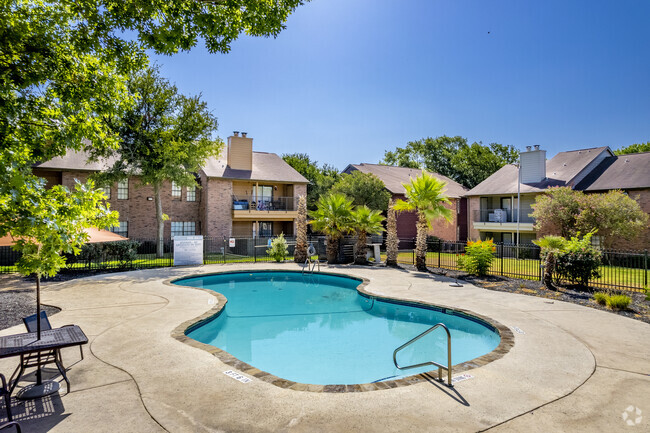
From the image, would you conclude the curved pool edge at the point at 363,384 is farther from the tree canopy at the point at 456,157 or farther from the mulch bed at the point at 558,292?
the tree canopy at the point at 456,157

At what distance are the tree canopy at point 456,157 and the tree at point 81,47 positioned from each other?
48.1m

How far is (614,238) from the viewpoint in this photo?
23.5 metres

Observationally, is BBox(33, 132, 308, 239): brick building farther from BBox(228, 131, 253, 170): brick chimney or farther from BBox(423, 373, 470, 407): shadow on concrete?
BBox(423, 373, 470, 407): shadow on concrete

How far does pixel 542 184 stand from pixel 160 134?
2797 cm

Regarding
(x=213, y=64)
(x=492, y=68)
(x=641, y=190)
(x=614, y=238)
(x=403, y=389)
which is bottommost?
(x=403, y=389)

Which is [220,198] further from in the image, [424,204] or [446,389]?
[446,389]

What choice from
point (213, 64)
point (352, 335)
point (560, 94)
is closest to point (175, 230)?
point (213, 64)

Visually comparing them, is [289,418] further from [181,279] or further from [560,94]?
[560,94]

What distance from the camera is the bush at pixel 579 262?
12.9 m

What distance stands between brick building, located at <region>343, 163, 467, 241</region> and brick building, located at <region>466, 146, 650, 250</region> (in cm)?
299

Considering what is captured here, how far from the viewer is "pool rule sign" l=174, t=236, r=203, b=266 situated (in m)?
20.2

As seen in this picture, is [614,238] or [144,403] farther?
[614,238]

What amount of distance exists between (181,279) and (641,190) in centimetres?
2866

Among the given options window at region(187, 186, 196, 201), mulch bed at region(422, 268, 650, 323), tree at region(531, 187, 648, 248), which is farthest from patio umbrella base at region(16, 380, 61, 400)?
window at region(187, 186, 196, 201)
